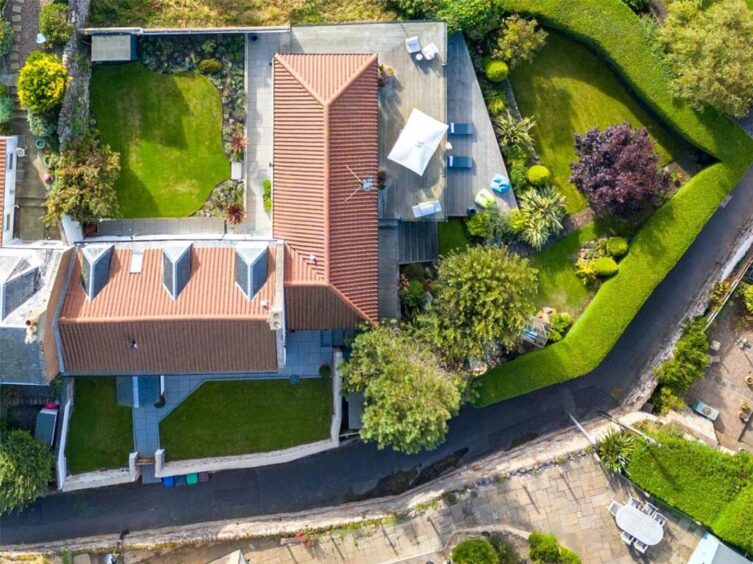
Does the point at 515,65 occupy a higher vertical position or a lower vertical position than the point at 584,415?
higher

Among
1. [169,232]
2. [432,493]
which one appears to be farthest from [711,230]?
[169,232]

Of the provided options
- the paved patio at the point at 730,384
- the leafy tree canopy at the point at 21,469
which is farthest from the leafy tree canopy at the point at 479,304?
the leafy tree canopy at the point at 21,469

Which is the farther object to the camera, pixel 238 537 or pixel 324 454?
pixel 324 454

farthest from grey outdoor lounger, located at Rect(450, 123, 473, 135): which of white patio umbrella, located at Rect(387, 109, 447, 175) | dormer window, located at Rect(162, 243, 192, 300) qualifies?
dormer window, located at Rect(162, 243, 192, 300)

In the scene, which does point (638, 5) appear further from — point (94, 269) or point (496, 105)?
point (94, 269)

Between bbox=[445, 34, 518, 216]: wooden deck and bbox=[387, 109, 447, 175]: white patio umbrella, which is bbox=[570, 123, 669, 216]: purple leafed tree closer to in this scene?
bbox=[445, 34, 518, 216]: wooden deck

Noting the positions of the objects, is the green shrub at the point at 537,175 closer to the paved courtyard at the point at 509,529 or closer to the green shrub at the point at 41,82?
the paved courtyard at the point at 509,529

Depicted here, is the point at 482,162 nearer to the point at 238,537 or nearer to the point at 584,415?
the point at 584,415
